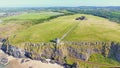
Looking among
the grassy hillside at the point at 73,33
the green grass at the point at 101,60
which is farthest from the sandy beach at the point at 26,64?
the green grass at the point at 101,60

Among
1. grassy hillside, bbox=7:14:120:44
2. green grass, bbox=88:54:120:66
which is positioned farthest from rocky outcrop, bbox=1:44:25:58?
green grass, bbox=88:54:120:66

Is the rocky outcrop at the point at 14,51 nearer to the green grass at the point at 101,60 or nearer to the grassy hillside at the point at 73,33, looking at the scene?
the grassy hillside at the point at 73,33

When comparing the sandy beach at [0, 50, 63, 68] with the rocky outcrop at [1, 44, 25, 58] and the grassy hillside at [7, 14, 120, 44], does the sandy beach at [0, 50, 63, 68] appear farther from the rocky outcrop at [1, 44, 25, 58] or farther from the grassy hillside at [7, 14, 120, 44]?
the grassy hillside at [7, 14, 120, 44]

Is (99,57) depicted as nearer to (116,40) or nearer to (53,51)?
(116,40)

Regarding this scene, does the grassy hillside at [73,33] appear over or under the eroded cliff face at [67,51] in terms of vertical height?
over

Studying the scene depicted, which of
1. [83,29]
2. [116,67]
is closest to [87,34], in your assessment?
[83,29]

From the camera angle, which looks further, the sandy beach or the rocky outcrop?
the rocky outcrop

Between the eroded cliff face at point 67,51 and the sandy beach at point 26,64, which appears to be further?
the eroded cliff face at point 67,51

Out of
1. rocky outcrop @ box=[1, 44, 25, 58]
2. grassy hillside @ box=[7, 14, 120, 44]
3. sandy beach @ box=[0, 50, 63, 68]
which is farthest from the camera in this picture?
grassy hillside @ box=[7, 14, 120, 44]

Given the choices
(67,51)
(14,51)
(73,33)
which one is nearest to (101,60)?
(67,51)
